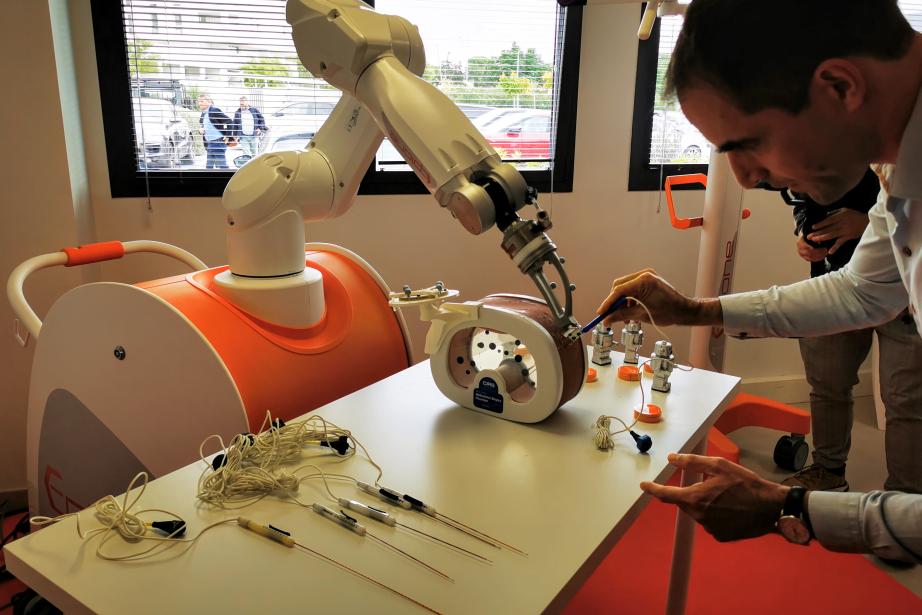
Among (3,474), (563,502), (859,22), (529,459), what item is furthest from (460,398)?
(3,474)

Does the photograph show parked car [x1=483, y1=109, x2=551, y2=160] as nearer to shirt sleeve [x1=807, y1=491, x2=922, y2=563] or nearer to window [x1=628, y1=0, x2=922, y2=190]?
window [x1=628, y1=0, x2=922, y2=190]

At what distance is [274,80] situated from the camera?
2.35 m

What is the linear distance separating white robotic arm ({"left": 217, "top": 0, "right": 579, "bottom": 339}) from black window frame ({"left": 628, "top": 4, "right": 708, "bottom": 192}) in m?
1.71

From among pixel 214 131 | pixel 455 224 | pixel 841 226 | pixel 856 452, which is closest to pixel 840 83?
pixel 841 226

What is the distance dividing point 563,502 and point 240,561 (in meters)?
0.43

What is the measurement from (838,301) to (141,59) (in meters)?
2.26

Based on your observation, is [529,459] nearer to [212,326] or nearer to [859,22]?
→ [212,326]

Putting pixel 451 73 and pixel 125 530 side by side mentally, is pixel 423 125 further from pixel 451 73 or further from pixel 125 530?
pixel 451 73

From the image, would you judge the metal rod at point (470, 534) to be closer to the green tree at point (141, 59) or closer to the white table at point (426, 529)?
the white table at point (426, 529)

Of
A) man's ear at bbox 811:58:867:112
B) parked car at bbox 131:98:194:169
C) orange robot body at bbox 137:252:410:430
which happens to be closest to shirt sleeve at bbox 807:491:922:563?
man's ear at bbox 811:58:867:112

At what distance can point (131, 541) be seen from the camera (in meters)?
0.79

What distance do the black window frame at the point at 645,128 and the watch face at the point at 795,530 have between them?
6.82 ft

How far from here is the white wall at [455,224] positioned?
1930 millimetres

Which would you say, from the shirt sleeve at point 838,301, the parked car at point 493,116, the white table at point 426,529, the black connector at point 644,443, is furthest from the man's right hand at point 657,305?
the parked car at point 493,116
